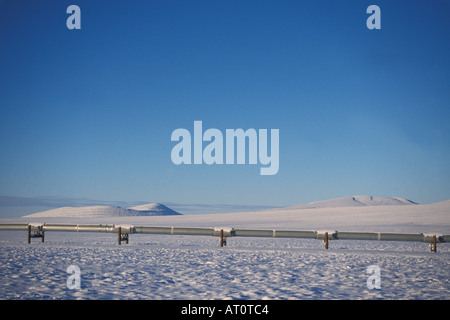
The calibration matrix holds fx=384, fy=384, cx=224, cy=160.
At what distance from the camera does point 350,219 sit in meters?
52.6

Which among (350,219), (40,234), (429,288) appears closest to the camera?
(429,288)

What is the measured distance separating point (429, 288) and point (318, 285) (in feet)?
9.49

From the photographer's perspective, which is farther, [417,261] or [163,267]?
[417,261]

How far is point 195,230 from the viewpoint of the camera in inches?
810

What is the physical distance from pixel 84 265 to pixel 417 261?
42.3ft

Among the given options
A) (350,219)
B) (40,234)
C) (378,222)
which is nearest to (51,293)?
(40,234)

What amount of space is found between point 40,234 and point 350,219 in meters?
41.1

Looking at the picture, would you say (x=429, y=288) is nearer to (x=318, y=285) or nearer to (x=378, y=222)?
(x=318, y=285)
